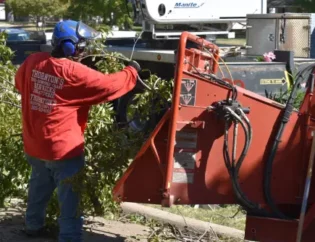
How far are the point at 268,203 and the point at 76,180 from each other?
1329 millimetres

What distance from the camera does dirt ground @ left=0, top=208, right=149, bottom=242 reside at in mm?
6117

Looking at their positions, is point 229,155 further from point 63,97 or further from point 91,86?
point 63,97

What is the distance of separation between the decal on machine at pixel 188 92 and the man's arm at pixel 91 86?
590mm

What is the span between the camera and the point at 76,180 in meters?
5.42

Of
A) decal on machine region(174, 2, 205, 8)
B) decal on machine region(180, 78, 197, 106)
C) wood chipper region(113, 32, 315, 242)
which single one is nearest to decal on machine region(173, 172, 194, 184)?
wood chipper region(113, 32, 315, 242)

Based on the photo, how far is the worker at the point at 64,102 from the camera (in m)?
5.28

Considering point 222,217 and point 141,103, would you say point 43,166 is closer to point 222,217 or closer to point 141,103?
point 141,103

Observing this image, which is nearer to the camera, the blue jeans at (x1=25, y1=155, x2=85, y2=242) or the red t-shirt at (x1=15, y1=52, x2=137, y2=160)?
the red t-shirt at (x1=15, y1=52, x2=137, y2=160)

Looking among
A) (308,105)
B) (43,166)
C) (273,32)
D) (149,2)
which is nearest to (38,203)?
(43,166)

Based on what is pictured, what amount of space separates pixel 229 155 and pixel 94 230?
1.95m

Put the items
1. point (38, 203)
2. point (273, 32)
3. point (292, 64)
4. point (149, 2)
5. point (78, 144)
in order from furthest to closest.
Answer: point (149, 2) → point (273, 32) → point (292, 64) → point (38, 203) → point (78, 144)

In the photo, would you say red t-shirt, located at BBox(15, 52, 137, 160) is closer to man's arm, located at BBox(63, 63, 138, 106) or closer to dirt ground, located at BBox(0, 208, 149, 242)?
man's arm, located at BBox(63, 63, 138, 106)

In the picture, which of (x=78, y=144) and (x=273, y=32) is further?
(x=273, y=32)

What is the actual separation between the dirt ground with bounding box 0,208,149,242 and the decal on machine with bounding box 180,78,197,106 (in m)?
1.76
